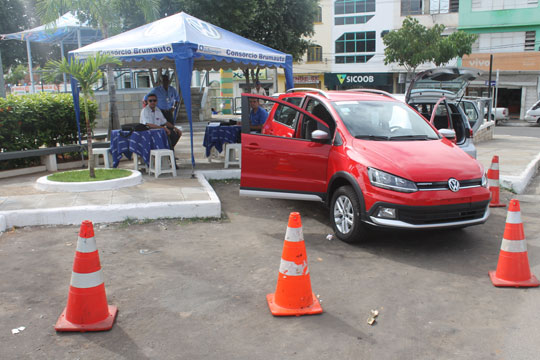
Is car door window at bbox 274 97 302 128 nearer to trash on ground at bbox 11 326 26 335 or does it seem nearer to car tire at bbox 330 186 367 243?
car tire at bbox 330 186 367 243

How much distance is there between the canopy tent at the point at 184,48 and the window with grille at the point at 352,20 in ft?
105

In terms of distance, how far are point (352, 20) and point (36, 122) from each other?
3575 cm

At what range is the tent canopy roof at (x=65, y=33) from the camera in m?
21.0

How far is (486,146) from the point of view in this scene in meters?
16.8

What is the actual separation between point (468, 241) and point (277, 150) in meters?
2.67

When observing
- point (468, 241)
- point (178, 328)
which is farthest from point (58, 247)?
point (468, 241)

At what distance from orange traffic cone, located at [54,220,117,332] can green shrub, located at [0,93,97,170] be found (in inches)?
257

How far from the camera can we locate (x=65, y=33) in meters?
22.5

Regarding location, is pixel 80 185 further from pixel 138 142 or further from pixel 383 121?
pixel 383 121

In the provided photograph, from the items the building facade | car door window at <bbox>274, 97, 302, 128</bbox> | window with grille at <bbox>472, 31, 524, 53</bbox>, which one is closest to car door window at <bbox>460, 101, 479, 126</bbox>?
car door window at <bbox>274, 97, 302, 128</bbox>

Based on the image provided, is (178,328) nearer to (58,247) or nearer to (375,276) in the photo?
(375,276)

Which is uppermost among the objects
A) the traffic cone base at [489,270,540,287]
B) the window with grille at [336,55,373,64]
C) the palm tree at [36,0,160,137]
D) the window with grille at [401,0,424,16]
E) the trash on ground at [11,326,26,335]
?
the window with grille at [401,0,424,16]

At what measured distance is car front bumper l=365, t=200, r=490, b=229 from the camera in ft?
17.1

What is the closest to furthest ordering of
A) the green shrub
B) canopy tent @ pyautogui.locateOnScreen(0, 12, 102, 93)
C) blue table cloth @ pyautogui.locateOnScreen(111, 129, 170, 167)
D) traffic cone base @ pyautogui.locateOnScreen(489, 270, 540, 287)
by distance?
traffic cone base @ pyautogui.locateOnScreen(489, 270, 540, 287) → blue table cloth @ pyautogui.locateOnScreen(111, 129, 170, 167) → the green shrub → canopy tent @ pyautogui.locateOnScreen(0, 12, 102, 93)
